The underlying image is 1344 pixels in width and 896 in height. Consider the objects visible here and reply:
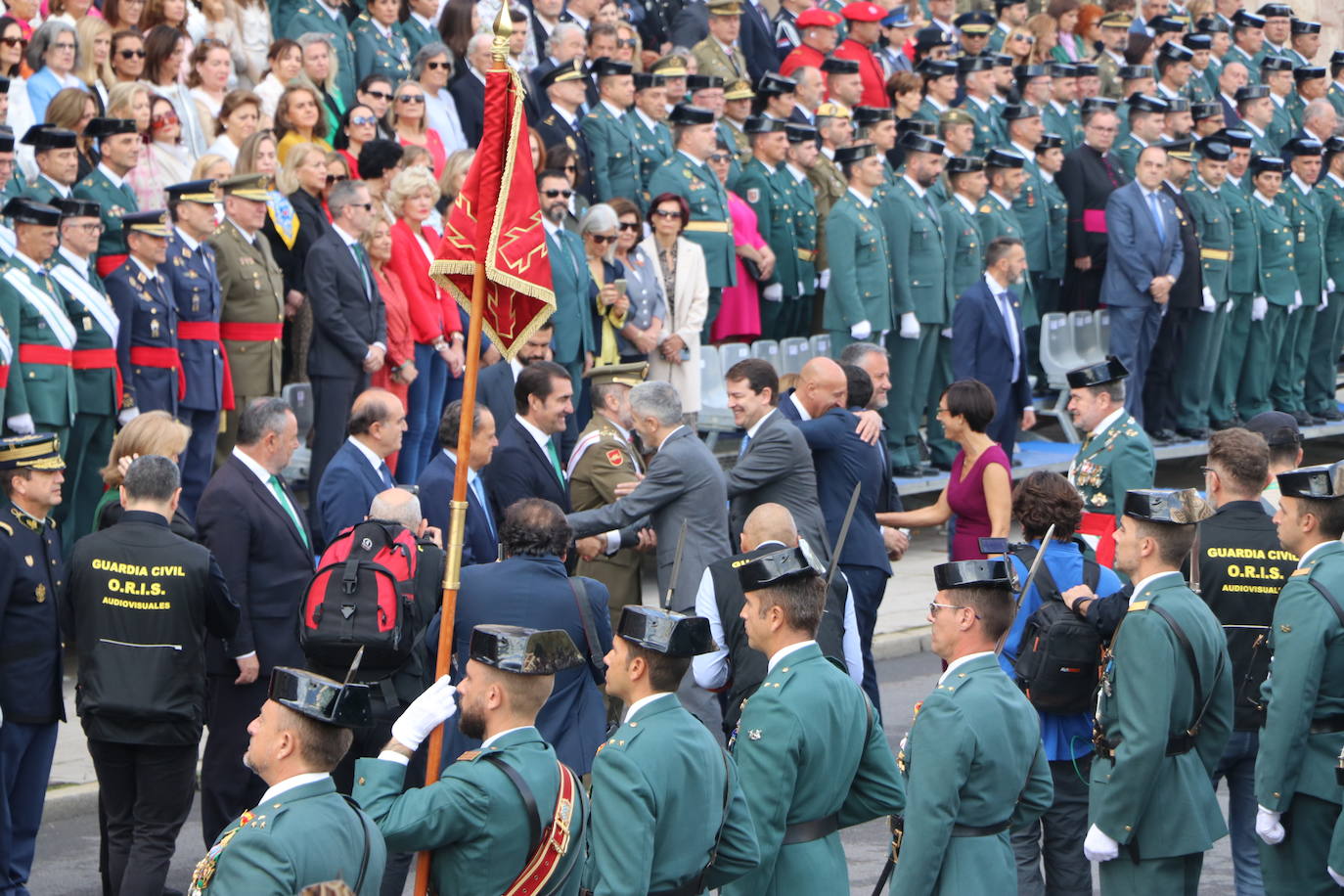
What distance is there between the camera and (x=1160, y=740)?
6.31 metres

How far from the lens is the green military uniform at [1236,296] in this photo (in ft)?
57.7

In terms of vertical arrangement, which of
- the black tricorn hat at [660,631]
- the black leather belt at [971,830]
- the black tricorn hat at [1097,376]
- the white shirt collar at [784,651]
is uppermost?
the black tricorn hat at [660,631]

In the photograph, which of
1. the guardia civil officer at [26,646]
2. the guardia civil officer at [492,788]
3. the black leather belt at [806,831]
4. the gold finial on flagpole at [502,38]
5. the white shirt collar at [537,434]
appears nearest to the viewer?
the guardia civil officer at [492,788]

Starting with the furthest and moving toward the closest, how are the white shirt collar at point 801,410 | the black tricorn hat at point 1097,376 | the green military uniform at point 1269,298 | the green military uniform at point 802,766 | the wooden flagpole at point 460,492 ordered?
the green military uniform at point 1269,298 < the white shirt collar at point 801,410 < the black tricorn hat at point 1097,376 < the wooden flagpole at point 460,492 < the green military uniform at point 802,766

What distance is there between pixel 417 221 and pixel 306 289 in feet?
3.37

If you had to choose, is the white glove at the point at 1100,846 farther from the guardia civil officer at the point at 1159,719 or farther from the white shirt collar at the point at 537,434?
the white shirt collar at the point at 537,434

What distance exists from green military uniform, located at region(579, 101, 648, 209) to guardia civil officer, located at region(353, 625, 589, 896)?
384 inches

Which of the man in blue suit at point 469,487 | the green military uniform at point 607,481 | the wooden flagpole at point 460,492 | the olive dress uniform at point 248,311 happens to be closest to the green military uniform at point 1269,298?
the olive dress uniform at point 248,311

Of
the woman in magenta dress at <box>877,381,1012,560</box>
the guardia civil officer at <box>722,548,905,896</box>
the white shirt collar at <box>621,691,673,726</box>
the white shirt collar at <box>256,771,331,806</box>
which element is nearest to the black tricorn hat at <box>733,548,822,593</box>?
the guardia civil officer at <box>722,548,905,896</box>

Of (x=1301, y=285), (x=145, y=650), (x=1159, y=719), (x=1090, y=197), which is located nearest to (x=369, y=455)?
(x=145, y=650)

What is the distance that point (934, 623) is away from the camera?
600 cm

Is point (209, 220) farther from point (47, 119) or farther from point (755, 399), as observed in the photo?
point (755, 399)

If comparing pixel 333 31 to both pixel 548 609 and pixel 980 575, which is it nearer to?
pixel 548 609

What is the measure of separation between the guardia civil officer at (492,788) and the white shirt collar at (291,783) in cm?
25
